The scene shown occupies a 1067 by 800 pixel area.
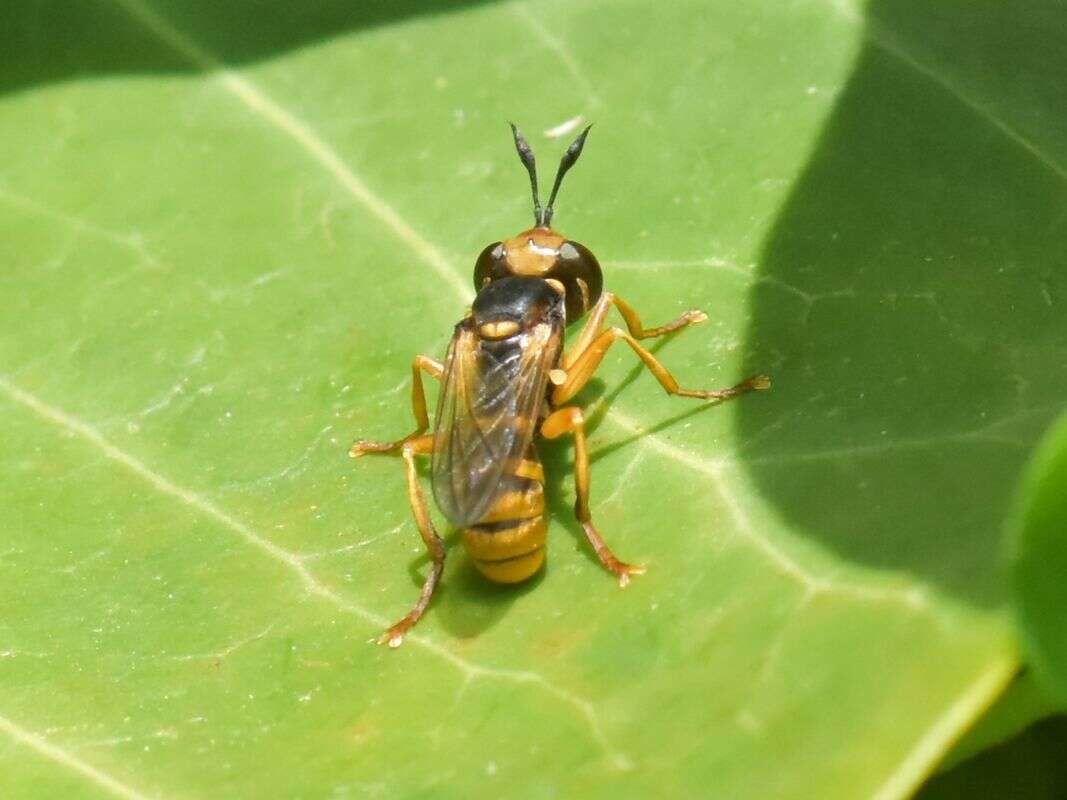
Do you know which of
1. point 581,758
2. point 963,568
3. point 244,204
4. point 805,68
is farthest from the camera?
point 244,204

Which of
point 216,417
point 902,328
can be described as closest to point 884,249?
A: point 902,328

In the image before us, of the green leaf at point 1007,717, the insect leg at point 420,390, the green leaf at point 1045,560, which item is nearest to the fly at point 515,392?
the insect leg at point 420,390

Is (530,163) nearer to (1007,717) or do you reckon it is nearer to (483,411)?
(483,411)

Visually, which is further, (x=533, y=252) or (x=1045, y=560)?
(x=533, y=252)

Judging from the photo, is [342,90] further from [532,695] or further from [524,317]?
[532,695]

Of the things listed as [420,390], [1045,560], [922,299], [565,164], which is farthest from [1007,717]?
[565,164]

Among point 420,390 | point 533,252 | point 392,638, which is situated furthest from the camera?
point 533,252

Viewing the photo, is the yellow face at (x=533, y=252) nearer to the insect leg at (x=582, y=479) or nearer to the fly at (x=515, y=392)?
the fly at (x=515, y=392)
